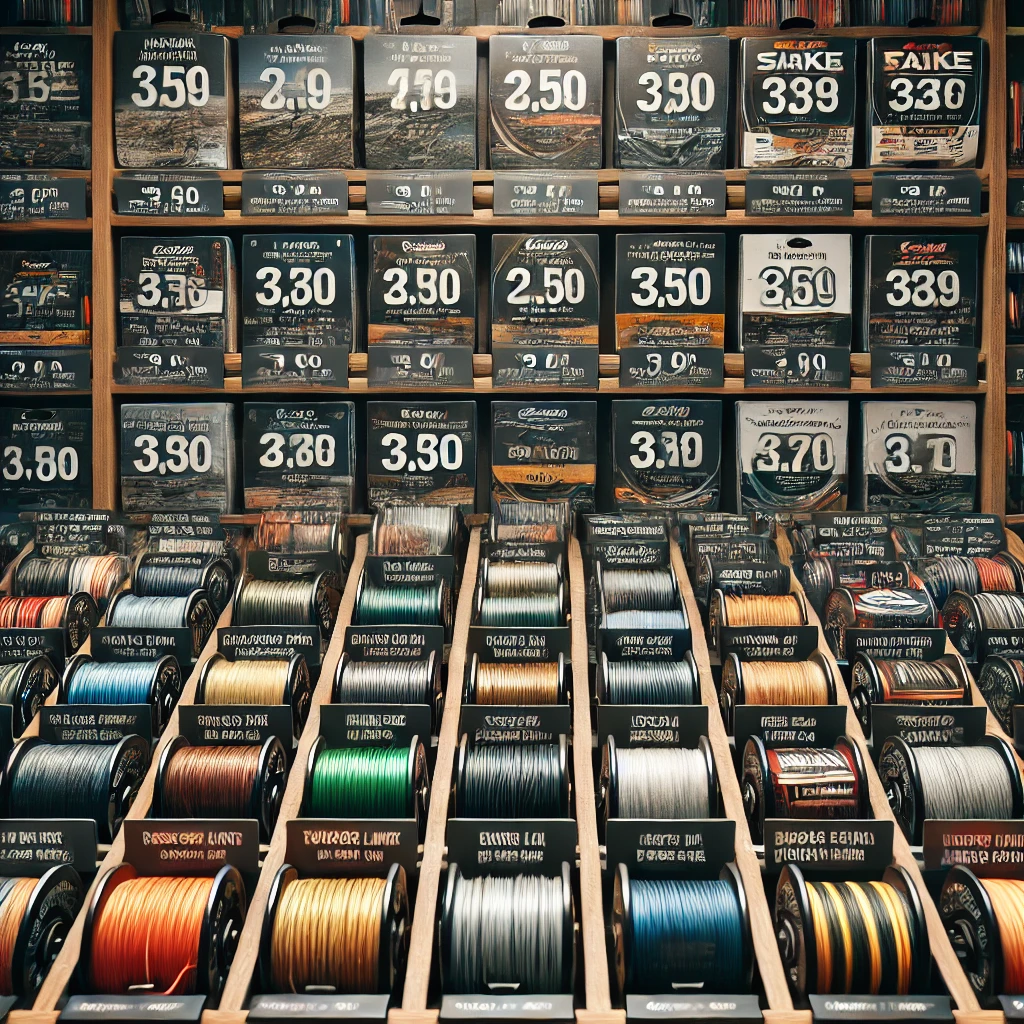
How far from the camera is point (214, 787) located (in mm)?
2939

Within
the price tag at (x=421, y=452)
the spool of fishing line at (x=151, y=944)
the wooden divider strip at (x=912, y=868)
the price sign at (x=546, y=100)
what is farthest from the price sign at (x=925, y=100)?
the spool of fishing line at (x=151, y=944)

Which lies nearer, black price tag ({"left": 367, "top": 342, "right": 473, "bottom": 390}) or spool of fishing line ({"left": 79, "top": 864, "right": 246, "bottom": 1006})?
spool of fishing line ({"left": 79, "top": 864, "right": 246, "bottom": 1006})

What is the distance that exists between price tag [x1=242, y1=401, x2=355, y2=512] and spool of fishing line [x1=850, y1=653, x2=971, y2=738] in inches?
78.2

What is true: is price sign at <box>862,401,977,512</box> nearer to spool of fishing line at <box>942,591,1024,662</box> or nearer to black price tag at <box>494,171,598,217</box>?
spool of fishing line at <box>942,591,1024,662</box>

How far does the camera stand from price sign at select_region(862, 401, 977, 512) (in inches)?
179

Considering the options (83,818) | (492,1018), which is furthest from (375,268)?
(492,1018)

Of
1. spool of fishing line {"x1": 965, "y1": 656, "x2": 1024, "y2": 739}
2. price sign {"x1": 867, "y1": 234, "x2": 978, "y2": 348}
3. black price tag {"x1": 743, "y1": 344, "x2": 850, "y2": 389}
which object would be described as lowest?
spool of fishing line {"x1": 965, "y1": 656, "x2": 1024, "y2": 739}

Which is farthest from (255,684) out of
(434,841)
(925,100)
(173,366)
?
(925,100)

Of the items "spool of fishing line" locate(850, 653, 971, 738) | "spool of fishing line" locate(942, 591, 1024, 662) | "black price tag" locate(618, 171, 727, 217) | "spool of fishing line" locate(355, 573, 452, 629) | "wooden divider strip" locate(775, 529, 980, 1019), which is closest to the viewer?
"wooden divider strip" locate(775, 529, 980, 1019)

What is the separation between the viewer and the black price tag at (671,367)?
4.50 meters

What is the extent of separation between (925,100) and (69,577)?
3.31 metres

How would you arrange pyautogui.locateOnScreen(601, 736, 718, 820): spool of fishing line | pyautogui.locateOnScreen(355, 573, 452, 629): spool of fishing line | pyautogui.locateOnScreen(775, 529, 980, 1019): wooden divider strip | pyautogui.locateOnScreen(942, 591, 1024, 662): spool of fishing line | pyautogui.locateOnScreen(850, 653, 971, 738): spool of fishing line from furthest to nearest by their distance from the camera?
1. pyautogui.locateOnScreen(355, 573, 452, 629): spool of fishing line
2. pyautogui.locateOnScreen(942, 591, 1024, 662): spool of fishing line
3. pyautogui.locateOnScreen(850, 653, 971, 738): spool of fishing line
4. pyautogui.locateOnScreen(601, 736, 718, 820): spool of fishing line
5. pyautogui.locateOnScreen(775, 529, 980, 1019): wooden divider strip

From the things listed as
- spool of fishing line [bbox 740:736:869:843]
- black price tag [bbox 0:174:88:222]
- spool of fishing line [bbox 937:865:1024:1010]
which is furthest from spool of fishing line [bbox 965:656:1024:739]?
black price tag [bbox 0:174:88:222]

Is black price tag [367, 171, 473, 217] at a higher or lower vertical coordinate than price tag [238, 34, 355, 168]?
lower
